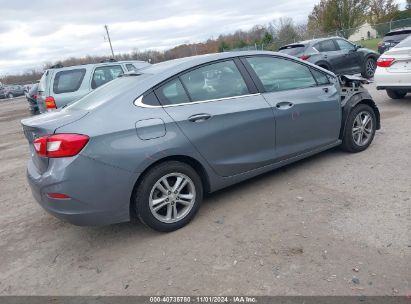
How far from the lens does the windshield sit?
3.59 metres

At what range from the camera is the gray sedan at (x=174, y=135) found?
3.23 metres

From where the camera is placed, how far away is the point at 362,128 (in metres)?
5.21

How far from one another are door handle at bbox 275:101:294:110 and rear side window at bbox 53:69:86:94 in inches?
233

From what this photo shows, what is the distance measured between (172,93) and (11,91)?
44585mm

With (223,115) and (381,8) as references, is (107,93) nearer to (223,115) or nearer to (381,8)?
(223,115)

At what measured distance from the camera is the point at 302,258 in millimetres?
3000

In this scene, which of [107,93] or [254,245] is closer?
[254,245]

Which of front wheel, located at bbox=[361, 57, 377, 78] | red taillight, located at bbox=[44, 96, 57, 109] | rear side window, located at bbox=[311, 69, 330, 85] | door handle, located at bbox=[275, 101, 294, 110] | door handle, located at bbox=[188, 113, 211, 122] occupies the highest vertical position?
rear side window, located at bbox=[311, 69, 330, 85]

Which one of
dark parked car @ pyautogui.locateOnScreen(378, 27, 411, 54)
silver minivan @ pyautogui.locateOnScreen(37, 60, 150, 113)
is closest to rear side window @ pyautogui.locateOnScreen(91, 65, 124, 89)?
silver minivan @ pyautogui.locateOnScreen(37, 60, 150, 113)

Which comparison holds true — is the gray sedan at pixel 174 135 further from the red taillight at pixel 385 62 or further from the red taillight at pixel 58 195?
the red taillight at pixel 385 62

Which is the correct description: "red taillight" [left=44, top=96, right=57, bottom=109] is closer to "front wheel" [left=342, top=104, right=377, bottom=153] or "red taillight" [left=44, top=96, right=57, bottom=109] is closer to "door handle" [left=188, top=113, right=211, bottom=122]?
"door handle" [left=188, top=113, right=211, bottom=122]

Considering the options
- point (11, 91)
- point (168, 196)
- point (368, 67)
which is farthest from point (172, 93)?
point (11, 91)

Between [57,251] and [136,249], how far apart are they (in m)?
0.81

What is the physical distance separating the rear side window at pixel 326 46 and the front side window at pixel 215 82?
9.17 metres
